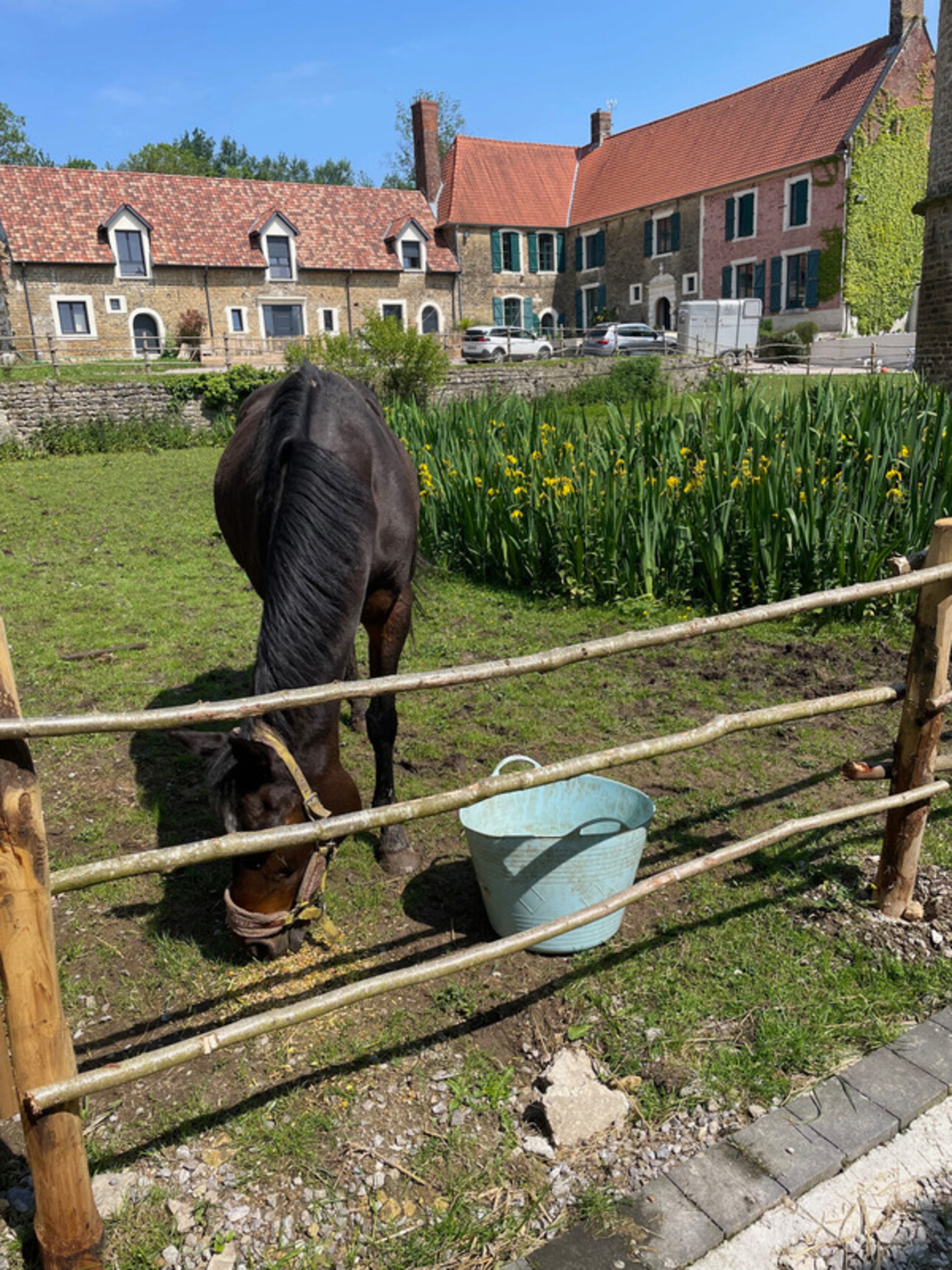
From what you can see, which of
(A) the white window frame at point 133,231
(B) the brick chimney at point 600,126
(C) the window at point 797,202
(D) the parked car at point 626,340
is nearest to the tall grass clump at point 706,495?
(D) the parked car at point 626,340

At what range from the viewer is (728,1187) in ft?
6.39

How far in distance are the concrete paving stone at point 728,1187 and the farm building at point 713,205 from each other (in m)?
30.2

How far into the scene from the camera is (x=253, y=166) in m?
69.6

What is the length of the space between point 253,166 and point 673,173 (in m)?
48.5

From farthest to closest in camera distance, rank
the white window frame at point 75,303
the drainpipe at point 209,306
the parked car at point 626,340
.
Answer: the drainpipe at point 209,306 → the white window frame at point 75,303 → the parked car at point 626,340

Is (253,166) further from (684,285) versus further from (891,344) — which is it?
(891,344)

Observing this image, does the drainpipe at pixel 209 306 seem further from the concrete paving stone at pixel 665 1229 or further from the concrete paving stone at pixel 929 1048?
the concrete paving stone at pixel 665 1229

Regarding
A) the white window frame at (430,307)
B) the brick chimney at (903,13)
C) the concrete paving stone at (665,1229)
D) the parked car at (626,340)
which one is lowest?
the concrete paving stone at (665,1229)

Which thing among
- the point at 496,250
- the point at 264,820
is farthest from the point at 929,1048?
the point at 496,250

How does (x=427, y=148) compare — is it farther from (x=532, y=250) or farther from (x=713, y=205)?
(x=713, y=205)

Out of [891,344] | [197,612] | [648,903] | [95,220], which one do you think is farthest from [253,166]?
[648,903]

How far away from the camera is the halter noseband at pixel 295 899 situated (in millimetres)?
2248

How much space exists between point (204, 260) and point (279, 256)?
280cm

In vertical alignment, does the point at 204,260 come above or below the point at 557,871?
above
